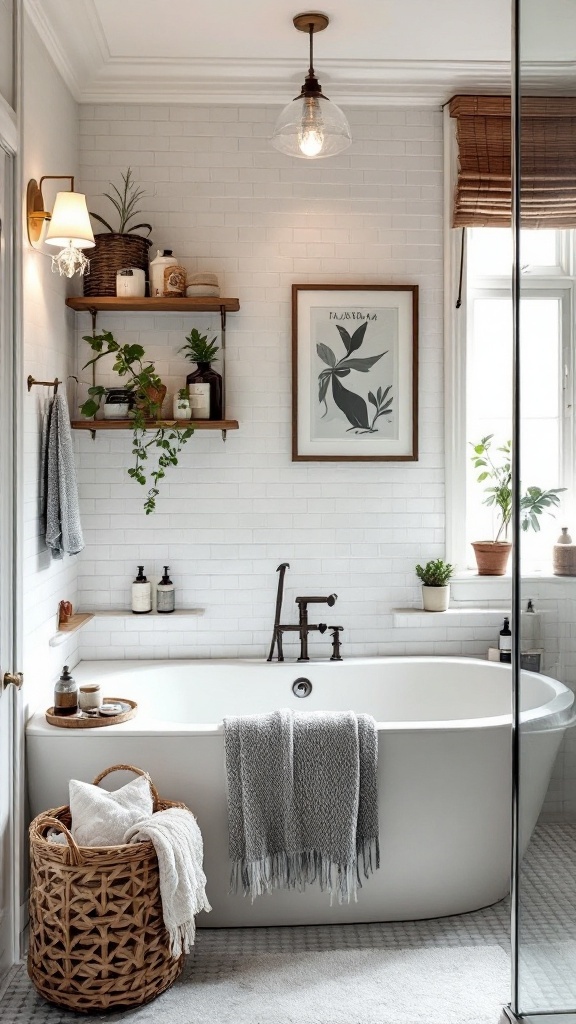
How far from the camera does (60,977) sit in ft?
7.56

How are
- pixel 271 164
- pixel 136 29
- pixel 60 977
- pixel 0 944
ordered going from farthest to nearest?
pixel 271 164 → pixel 136 29 → pixel 0 944 → pixel 60 977

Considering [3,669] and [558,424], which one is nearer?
[558,424]

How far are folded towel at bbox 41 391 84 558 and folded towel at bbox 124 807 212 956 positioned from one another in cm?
101

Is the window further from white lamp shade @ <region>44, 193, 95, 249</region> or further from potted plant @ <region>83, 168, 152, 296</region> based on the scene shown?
potted plant @ <region>83, 168, 152, 296</region>

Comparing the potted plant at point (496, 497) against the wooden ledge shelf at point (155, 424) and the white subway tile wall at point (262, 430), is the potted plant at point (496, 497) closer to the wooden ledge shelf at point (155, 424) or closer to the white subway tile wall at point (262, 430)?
the white subway tile wall at point (262, 430)

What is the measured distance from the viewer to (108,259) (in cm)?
347

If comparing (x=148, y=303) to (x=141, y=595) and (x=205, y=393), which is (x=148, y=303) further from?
(x=141, y=595)

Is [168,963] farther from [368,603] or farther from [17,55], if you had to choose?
[17,55]

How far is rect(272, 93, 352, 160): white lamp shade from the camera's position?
293cm

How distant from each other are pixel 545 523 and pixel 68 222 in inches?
90.8

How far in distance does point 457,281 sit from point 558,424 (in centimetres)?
295

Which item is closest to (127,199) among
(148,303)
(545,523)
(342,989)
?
(148,303)

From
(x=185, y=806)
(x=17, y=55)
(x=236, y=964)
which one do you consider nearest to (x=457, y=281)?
(x=17, y=55)

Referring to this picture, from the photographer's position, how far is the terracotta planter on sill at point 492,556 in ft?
12.0
